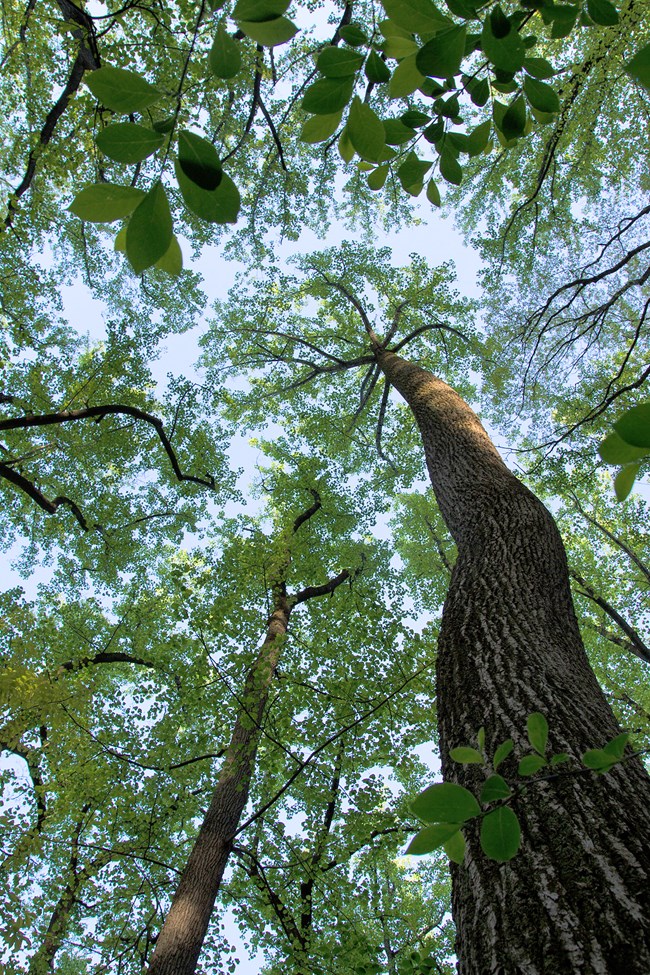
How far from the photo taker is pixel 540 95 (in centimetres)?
102

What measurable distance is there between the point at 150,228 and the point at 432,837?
30.3 inches

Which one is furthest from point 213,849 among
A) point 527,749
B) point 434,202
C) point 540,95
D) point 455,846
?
point 540,95

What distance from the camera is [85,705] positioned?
5.11m

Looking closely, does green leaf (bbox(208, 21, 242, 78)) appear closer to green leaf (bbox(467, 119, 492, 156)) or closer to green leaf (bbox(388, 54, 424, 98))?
green leaf (bbox(388, 54, 424, 98))

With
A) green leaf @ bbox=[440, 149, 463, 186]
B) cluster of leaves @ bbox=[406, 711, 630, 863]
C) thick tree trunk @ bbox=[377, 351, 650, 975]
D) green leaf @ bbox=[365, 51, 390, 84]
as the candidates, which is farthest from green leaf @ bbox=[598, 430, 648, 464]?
thick tree trunk @ bbox=[377, 351, 650, 975]

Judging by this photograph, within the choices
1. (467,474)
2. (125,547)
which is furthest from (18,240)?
(467,474)

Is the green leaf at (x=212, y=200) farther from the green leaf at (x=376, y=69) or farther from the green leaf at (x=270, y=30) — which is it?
the green leaf at (x=376, y=69)

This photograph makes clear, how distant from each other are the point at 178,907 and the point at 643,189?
1084cm

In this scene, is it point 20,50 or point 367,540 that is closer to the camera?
point 20,50

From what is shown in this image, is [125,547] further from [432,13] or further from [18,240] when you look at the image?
[432,13]

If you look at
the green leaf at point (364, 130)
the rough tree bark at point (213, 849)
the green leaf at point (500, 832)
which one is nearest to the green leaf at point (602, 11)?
the green leaf at point (364, 130)

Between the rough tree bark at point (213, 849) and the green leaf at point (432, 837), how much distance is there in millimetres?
3950

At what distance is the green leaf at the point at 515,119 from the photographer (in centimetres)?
106

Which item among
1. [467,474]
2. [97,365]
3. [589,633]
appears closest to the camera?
[467,474]
